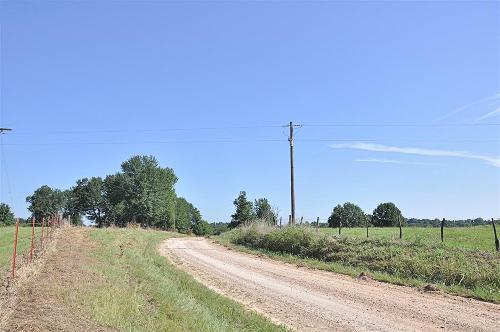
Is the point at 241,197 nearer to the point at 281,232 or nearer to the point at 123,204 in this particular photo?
the point at 123,204

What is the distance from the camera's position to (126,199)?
104 m

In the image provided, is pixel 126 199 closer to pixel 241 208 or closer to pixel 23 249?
pixel 241 208

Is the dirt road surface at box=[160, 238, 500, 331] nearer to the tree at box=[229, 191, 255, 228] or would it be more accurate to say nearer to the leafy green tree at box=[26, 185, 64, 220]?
the tree at box=[229, 191, 255, 228]

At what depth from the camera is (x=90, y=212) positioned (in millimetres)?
120562

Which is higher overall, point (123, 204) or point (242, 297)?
point (123, 204)

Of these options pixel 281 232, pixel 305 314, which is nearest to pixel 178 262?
pixel 281 232

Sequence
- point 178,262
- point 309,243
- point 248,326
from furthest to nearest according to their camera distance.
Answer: point 309,243 → point 178,262 → point 248,326

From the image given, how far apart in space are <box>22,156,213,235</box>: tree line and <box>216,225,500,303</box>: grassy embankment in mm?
68849

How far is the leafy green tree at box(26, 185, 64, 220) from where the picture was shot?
122125 mm

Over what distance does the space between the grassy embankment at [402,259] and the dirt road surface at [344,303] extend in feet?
3.92

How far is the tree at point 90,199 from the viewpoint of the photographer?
118 m

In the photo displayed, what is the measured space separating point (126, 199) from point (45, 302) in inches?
3874

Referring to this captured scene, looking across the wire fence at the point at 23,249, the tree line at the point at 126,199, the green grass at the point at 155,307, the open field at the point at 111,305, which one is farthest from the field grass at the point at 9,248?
the tree line at the point at 126,199

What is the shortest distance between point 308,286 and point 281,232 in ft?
45.0
